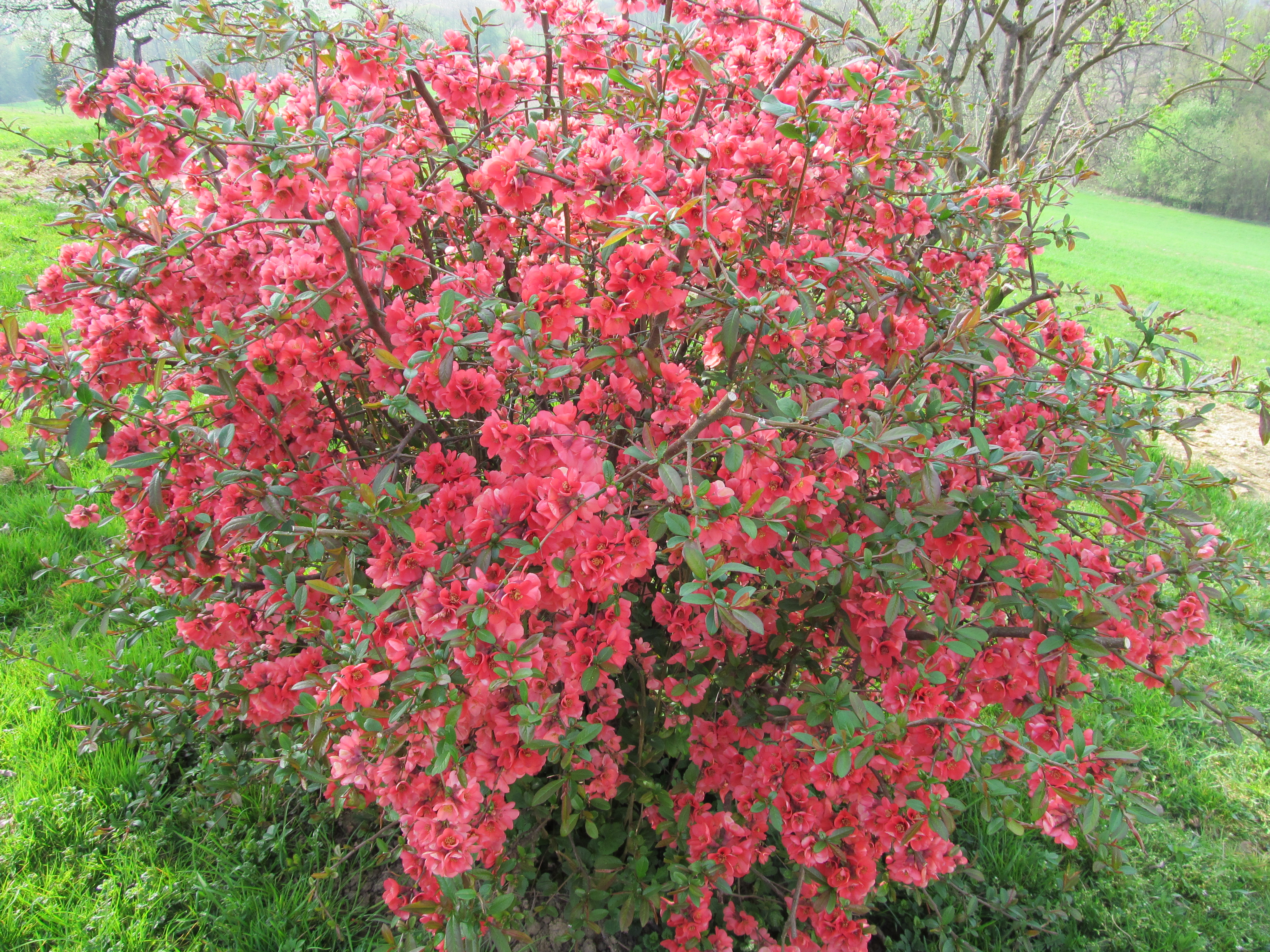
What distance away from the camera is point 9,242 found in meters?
6.88

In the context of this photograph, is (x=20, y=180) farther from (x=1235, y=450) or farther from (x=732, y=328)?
(x=1235, y=450)

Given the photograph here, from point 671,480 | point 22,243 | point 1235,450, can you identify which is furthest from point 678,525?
point 22,243

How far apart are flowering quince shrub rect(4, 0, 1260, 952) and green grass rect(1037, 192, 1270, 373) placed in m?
1.52

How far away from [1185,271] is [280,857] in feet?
65.0

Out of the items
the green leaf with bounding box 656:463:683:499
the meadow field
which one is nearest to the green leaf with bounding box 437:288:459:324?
the green leaf with bounding box 656:463:683:499

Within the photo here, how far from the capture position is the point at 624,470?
4.90ft

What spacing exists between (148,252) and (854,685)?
1.79 m

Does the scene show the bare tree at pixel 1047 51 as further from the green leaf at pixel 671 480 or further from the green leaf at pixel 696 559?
the green leaf at pixel 696 559

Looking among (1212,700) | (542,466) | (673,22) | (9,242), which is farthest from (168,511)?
(9,242)

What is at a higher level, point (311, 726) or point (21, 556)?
point (311, 726)

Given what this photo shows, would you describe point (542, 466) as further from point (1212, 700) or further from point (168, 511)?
point (1212, 700)

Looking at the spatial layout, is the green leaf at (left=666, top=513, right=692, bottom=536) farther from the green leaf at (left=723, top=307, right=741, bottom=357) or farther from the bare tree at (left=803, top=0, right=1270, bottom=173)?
the bare tree at (left=803, top=0, right=1270, bottom=173)

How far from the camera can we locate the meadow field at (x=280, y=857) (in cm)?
202

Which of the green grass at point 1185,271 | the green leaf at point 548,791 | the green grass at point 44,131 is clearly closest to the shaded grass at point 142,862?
the green leaf at point 548,791
